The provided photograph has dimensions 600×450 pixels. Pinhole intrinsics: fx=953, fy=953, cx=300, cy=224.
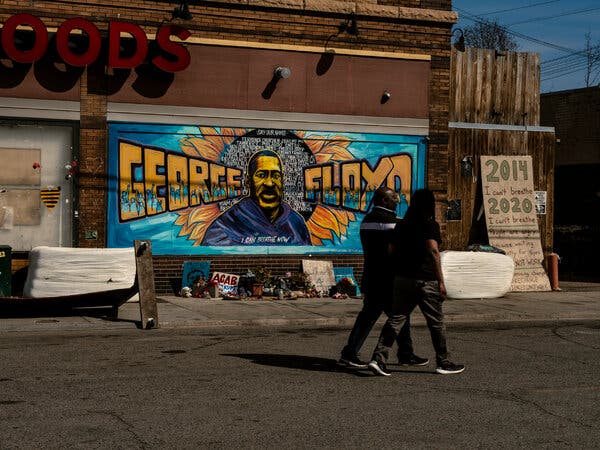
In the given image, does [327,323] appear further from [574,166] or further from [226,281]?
[574,166]

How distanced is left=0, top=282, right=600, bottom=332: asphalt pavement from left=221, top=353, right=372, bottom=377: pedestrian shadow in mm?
3507

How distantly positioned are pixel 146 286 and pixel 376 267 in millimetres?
5143

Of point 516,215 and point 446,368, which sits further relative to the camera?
point 516,215

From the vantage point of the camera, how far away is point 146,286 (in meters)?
14.1

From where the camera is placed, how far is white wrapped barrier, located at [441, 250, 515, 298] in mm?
18750

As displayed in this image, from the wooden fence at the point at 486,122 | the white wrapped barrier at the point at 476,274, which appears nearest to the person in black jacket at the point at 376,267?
the white wrapped barrier at the point at 476,274

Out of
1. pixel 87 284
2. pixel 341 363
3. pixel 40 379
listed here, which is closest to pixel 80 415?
pixel 40 379

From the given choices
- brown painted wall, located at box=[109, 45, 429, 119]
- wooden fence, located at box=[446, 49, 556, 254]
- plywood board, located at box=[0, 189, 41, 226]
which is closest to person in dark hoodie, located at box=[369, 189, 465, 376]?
brown painted wall, located at box=[109, 45, 429, 119]

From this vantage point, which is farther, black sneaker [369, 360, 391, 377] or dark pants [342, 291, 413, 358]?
dark pants [342, 291, 413, 358]

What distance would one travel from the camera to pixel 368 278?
1005cm

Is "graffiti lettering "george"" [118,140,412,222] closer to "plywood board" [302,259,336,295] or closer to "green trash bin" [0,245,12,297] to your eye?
"plywood board" [302,259,336,295]

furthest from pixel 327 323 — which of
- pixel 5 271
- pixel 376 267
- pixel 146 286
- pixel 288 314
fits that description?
pixel 5 271

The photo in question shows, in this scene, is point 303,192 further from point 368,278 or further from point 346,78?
point 368,278

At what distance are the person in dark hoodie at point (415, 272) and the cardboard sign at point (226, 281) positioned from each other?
9014 mm
